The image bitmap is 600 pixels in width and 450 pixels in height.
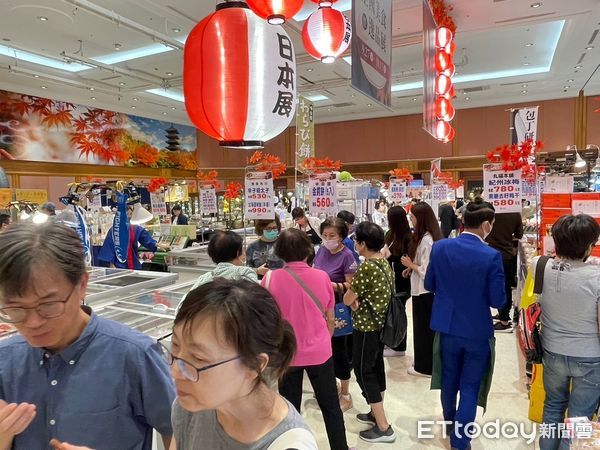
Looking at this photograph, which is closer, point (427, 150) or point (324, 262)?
point (324, 262)

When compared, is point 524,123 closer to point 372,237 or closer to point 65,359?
point 372,237

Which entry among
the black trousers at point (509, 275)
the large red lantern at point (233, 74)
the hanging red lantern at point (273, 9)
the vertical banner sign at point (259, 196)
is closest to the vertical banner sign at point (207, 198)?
the vertical banner sign at point (259, 196)

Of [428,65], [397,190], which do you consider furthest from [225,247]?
[397,190]

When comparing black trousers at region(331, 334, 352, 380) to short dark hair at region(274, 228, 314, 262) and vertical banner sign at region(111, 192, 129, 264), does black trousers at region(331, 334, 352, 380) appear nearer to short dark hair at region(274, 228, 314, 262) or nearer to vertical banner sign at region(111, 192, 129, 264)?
short dark hair at region(274, 228, 314, 262)

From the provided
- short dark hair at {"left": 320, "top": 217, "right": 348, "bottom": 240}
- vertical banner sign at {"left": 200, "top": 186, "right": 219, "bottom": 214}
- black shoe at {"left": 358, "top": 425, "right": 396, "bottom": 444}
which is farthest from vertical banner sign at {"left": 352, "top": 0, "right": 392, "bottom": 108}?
vertical banner sign at {"left": 200, "top": 186, "right": 219, "bottom": 214}

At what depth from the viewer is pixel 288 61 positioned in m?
2.48

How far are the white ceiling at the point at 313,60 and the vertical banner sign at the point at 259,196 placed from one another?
376 centimetres

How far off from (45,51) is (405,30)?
7670 mm

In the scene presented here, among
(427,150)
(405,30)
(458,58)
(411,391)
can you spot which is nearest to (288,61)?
(411,391)

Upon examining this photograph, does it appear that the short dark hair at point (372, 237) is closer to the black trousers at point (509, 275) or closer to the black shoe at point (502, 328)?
the black shoe at point (502, 328)

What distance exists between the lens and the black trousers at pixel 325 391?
8.17ft

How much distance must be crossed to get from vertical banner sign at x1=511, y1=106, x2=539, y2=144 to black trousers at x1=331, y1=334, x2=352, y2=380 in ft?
15.8

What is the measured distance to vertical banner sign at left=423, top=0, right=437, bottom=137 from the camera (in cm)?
458

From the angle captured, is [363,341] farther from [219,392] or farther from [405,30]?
[405,30]
